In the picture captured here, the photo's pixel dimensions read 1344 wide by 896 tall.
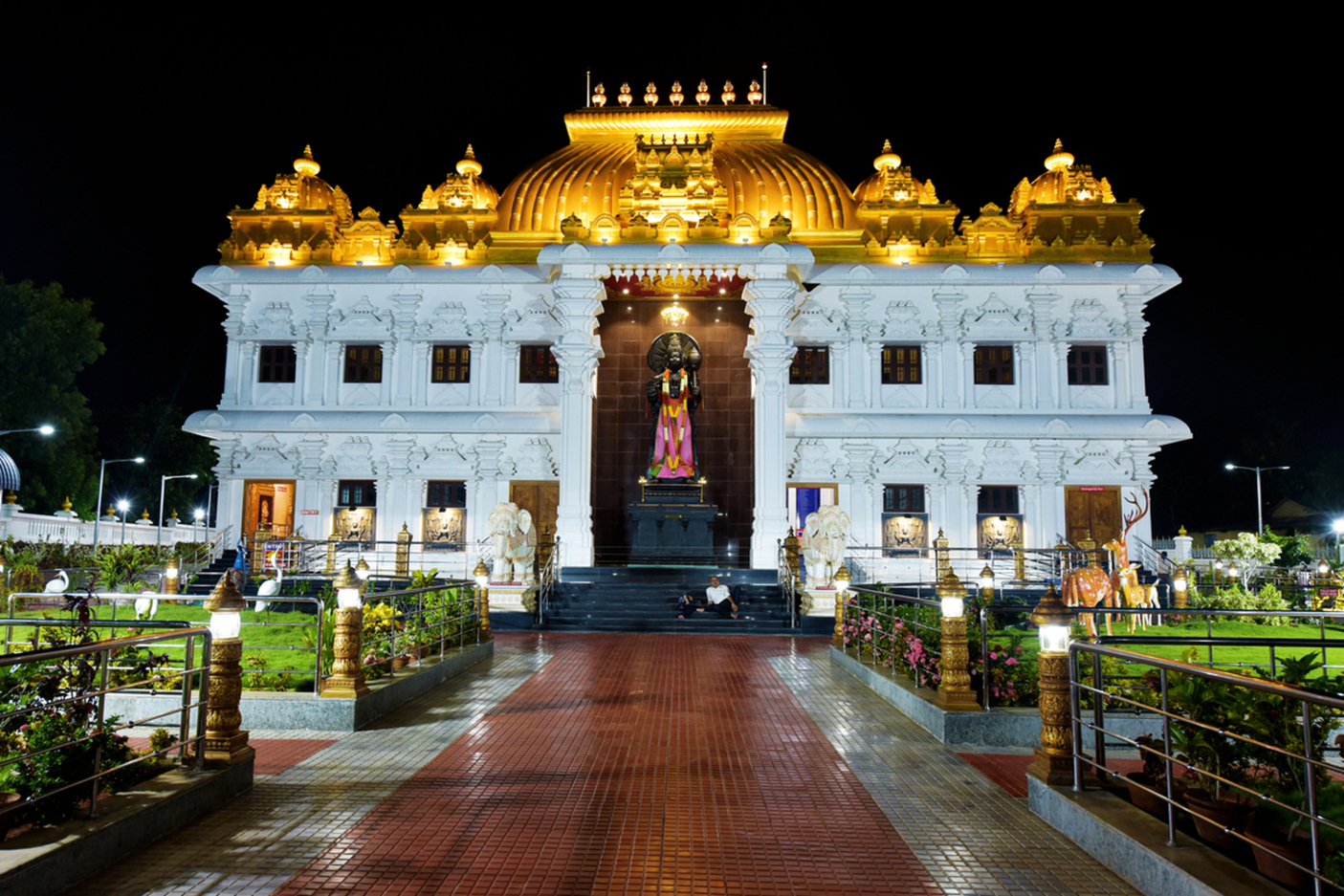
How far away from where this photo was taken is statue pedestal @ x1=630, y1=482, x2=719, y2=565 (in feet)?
76.3

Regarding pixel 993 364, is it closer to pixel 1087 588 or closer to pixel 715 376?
pixel 715 376

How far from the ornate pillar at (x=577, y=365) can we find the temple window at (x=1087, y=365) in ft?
51.3

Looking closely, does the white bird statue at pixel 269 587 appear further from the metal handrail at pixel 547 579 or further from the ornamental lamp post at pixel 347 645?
the ornamental lamp post at pixel 347 645

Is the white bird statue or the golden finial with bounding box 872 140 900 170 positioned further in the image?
the golden finial with bounding box 872 140 900 170

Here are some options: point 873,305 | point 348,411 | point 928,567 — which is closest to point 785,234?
point 873,305

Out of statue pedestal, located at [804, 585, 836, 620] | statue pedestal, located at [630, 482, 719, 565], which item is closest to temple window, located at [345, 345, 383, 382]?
statue pedestal, located at [630, 482, 719, 565]

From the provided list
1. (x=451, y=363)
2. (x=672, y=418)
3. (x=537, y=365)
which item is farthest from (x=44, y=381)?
(x=672, y=418)

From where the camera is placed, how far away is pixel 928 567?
25750 mm

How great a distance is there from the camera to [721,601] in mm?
18156

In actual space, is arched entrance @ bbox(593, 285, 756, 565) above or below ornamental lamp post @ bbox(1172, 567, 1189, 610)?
above

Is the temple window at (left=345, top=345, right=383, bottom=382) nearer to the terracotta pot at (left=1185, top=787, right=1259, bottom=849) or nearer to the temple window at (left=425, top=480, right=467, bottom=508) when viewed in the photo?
the temple window at (left=425, top=480, right=467, bottom=508)

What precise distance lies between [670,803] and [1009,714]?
145 inches

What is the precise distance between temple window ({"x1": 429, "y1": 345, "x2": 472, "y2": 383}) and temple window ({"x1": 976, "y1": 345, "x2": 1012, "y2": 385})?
16931mm

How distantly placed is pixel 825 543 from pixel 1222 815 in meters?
14.1
